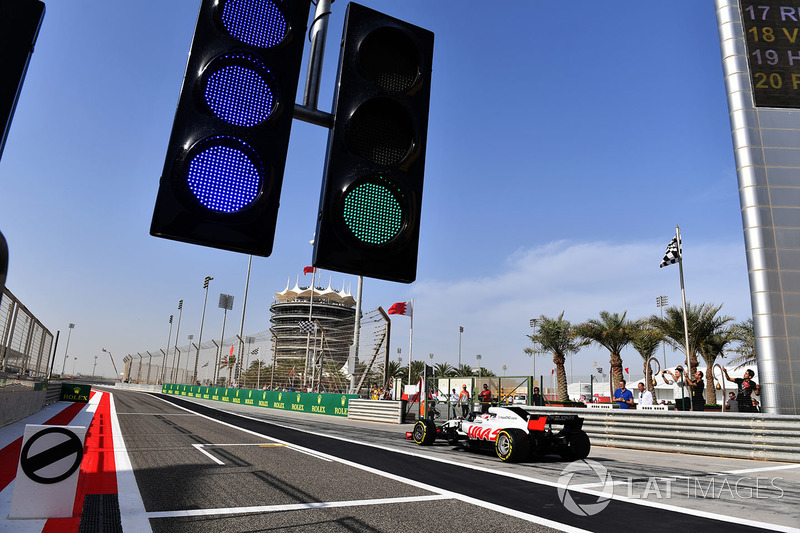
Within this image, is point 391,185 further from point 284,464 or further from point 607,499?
point 284,464

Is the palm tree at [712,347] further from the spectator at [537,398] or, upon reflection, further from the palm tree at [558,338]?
the spectator at [537,398]

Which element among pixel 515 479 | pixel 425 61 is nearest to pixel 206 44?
pixel 425 61

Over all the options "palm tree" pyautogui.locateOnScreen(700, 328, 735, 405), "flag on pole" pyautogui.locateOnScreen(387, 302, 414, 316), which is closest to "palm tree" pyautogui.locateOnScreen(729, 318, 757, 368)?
"palm tree" pyautogui.locateOnScreen(700, 328, 735, 405)

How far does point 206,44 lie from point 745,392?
13.6 meters

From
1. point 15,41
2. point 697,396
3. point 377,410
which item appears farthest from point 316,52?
point 377,410

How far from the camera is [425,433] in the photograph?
11.9m

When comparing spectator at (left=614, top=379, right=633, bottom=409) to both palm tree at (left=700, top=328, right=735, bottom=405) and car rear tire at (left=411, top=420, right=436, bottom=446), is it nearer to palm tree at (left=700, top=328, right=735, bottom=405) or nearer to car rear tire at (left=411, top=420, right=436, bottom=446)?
car rear tire at (left=411, top=420, right=436, bottom=446)

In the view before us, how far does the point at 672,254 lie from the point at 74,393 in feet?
114

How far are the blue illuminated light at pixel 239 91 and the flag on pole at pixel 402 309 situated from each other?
25.2 meters

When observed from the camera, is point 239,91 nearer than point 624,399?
Yes

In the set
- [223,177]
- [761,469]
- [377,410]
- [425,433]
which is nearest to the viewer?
[223,177]

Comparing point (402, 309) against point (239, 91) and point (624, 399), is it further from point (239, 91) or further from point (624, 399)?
point (239, 91)

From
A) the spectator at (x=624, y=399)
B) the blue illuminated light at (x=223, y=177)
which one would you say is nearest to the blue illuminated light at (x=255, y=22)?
the blue illuminated light at (x=223, y=177)

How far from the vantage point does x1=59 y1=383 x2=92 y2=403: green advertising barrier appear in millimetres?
28133
